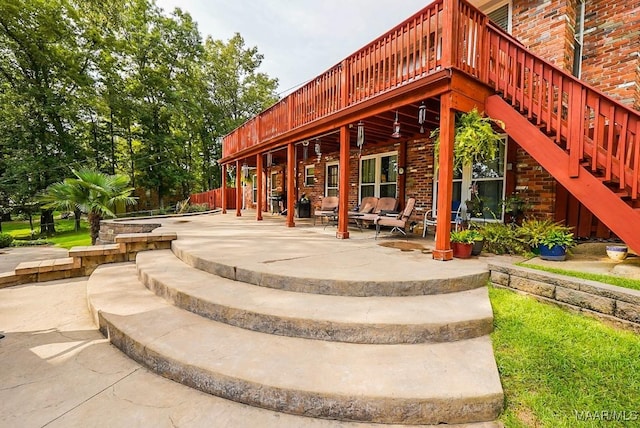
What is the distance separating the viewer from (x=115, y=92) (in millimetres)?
15797

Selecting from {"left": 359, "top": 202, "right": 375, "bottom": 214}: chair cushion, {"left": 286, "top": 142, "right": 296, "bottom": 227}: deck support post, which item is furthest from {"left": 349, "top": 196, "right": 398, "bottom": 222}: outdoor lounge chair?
{"left": 286, "top": 142, "right": 296, "bottom": 227}: deck support post

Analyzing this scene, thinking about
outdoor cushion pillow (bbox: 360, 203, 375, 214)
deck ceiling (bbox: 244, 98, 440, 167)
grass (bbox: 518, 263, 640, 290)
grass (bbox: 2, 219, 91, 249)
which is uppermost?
deck ceiling (bbox: 244, 98, 440, 167)

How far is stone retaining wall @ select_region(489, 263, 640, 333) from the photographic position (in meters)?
2.33

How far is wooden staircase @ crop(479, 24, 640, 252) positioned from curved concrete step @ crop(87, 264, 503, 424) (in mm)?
2287

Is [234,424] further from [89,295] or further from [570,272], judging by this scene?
[570,272]

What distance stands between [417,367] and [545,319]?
4.86ft

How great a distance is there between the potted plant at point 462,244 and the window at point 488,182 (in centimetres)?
149

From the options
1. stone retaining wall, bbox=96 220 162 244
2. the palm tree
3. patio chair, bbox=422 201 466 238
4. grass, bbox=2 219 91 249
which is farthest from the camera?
grass, bbox=2 219 91 249

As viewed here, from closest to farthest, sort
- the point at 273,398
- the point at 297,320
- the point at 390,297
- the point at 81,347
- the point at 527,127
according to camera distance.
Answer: the point at 273,398
the point at 297,320
the point at 81,347
the point at 390,297
the point at 527,127

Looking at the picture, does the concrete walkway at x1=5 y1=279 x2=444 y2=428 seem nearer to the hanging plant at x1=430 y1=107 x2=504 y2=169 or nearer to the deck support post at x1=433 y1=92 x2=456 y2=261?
the deck support post at x1=433 y1=92 x2=456 y2=261

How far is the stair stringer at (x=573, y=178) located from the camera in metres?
3.02

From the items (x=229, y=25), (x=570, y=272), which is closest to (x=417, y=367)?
(x=570, y=272)

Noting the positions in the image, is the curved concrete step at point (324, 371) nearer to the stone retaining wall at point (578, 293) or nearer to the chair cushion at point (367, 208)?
the stone retaining wall at point (578, 293)

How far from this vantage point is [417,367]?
1.96m
